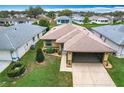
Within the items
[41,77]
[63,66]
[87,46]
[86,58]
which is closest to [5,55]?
[41,77]

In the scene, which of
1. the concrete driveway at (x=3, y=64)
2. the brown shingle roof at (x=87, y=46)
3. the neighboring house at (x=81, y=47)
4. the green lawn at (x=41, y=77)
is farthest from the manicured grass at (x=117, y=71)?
the concrete driveway at (x=3, y=64)

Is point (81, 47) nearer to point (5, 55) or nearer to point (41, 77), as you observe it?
point (41, 77)

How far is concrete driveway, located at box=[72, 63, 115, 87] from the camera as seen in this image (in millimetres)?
10523

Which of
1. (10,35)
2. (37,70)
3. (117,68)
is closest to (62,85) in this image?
(37,70)

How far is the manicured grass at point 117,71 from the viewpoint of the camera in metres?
10.9

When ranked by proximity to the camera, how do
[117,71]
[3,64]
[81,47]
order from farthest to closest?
1. [3,64]
2. [81,47]
3. [117,71]

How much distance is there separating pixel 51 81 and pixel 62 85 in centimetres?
104

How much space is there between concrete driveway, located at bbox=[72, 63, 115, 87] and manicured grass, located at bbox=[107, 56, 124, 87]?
0.44 m

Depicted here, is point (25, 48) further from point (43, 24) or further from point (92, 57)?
point (43, 24)

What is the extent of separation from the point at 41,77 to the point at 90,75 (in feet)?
13.9

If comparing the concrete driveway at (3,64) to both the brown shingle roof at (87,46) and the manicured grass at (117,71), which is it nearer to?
the brown shingle roof at (87,46)

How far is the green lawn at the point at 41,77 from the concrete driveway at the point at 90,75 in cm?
73

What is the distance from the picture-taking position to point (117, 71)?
12.6 meters

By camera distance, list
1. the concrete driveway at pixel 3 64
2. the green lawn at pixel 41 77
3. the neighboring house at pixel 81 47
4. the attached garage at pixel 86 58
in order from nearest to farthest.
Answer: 1. the green lawn at pixel 41 77
2. the neighboring house at pixel 81 47
3. the concrete driveway at pixel 3 64
4. the attached garage at pixel 86 58
